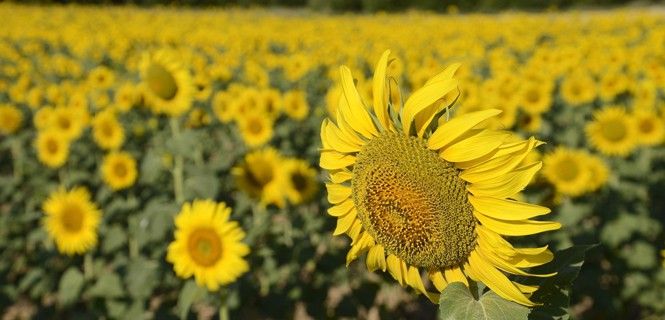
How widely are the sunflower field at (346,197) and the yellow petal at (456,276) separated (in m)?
0.02

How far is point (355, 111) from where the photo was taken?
121cm

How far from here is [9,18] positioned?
19125 mm

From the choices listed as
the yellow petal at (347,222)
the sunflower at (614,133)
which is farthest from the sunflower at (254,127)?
the yellow petal at (347,222)

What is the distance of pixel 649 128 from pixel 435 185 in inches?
160

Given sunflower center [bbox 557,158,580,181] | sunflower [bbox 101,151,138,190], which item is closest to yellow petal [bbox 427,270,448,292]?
sunflower center [bbox 557,158,580,181]

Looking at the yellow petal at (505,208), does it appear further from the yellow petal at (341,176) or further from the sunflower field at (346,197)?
the yellow petal at (341,176)

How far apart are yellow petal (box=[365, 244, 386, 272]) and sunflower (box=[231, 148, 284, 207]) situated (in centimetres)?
220

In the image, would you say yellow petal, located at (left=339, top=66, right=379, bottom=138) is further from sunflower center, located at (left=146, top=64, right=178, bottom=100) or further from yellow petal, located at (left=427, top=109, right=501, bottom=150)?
sunflower center, located at (left=146, top=64, right=178, bottom=100)

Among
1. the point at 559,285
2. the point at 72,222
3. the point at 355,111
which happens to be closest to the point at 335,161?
the point at 355,111

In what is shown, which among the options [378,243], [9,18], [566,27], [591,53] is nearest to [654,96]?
[591,53]

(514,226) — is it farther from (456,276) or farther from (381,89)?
(381,89)

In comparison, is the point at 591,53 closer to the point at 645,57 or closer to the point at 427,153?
the point at 645,57

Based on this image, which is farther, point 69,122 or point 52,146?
point 69,122

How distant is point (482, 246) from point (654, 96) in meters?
4.95
